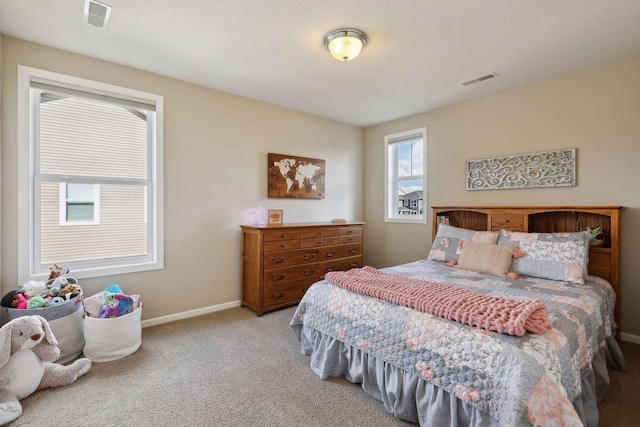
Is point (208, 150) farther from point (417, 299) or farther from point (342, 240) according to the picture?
point (417, 299)

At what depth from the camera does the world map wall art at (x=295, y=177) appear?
379cm

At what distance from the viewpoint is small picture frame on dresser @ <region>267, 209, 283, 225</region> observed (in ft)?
11.7

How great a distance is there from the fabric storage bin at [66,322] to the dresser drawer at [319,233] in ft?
6.85

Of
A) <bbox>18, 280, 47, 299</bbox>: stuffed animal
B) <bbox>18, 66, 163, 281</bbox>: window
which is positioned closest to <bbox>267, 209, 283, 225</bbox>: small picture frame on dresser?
<bbox>18, 66, 163, 281</bbox>: window

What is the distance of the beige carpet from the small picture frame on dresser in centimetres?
143

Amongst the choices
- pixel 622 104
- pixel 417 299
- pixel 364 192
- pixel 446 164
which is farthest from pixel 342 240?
pixel 622 104

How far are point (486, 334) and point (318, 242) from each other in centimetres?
239

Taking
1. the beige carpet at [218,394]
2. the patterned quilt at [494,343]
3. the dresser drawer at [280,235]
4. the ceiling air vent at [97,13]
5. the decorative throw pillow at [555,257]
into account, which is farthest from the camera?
the dresser drawer at [280,235]

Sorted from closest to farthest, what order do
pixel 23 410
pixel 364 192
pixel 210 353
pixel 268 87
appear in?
pixel 23 410 < pixel 210 353 < pixel 268 87 < pixel 364 192

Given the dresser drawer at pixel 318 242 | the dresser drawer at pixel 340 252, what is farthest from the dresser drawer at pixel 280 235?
the dresser drawer at pixel 340 252

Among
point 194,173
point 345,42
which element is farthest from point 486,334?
point 194,173

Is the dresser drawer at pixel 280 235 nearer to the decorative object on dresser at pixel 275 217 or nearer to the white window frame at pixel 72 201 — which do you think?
the decorative object on dresser at pixel 275 217

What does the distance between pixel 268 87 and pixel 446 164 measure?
93.0 inches

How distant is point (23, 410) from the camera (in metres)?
1.71
